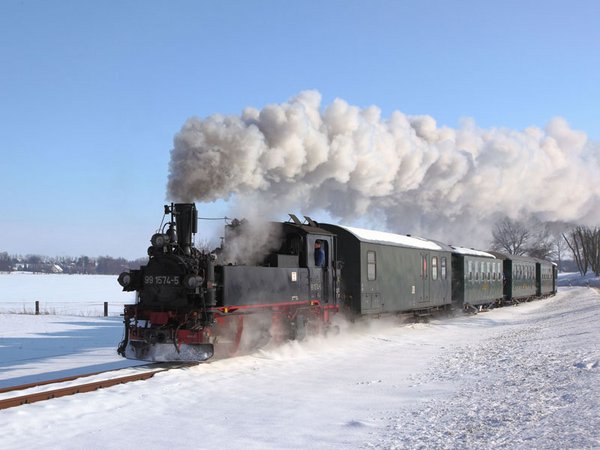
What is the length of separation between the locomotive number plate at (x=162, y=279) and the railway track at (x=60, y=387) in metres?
1.44

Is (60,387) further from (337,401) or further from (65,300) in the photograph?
(65,300)

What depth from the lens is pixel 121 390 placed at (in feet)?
26.5

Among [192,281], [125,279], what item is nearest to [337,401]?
[192,281]

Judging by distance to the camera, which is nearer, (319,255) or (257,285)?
(257,285)

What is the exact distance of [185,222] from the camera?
10211 mm

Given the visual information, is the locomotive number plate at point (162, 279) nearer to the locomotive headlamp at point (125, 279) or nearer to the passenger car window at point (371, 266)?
the locomotive headlamp at point (125, 279)

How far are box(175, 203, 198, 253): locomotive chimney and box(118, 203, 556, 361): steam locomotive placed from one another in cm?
2

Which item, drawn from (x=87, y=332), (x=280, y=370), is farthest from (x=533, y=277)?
(x=280, y=370)

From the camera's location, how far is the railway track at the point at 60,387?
7320 mm

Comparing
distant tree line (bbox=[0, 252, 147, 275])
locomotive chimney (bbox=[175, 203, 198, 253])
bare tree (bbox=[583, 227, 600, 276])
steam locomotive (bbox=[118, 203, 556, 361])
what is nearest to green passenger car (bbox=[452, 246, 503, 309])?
steam locomotive (bbox=[118, 203, 556, 361])

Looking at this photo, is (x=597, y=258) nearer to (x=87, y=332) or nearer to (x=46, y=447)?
(x=87, y=332)

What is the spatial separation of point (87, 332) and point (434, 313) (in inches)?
454

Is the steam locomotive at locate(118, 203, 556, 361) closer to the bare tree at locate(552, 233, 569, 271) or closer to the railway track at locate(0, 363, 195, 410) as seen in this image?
the railway track at locate(0, 363, 195, 410)

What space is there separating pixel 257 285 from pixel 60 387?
386 centimetres
